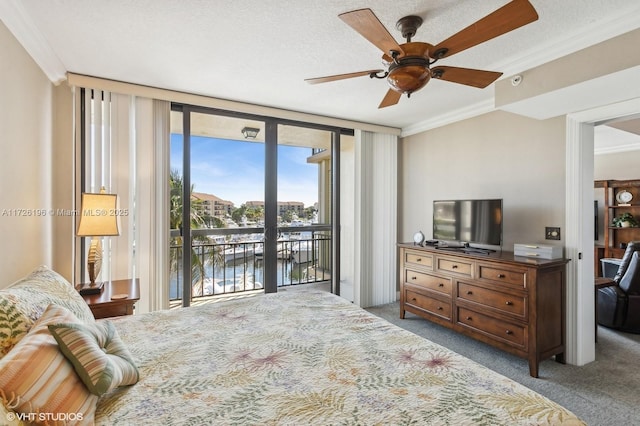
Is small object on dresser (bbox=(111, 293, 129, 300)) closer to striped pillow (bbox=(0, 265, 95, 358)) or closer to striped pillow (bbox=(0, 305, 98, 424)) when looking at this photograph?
striped pillow (bbox=(0, 265, 95, 358))

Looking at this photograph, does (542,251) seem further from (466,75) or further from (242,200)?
(242,200)

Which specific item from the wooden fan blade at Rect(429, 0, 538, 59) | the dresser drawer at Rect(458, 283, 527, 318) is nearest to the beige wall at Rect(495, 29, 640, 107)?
the wooden fan blade at Rect(429, 0, 538, 59)

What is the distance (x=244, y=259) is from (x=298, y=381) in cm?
348

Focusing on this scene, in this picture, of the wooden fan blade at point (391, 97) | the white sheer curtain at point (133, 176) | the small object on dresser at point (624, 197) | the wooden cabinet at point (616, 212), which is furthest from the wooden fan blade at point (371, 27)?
the small object on dresser at point (624, 197)

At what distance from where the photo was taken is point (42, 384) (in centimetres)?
92

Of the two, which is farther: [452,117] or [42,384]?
[452,117]

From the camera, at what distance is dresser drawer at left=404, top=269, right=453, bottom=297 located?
10.8ft

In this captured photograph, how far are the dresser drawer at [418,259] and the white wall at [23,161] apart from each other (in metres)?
3.48

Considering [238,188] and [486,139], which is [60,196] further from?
[486,139]

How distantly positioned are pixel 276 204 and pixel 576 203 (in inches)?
117

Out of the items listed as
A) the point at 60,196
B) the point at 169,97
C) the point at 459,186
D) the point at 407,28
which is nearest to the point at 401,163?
the point at 459,186

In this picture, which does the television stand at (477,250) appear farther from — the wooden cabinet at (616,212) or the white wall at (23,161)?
the wooden cabinet at (616,212)

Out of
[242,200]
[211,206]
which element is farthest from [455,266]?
[211,206]

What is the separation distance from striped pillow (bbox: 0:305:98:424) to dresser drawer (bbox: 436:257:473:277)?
117 inches
